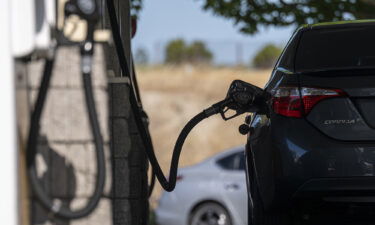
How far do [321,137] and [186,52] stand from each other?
203 feet

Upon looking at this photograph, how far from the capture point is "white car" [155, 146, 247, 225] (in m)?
15.6

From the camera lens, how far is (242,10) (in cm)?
1496

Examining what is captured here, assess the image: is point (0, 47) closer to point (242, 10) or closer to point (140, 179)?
point (140, 179)

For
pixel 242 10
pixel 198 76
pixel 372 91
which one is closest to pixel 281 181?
pixel 372 91

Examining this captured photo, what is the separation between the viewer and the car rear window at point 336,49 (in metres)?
6.54

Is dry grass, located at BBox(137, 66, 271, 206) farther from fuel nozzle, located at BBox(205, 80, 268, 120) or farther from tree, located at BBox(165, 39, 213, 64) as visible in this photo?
fuel nozzle, located at BBox(205, 80, 268, 120)

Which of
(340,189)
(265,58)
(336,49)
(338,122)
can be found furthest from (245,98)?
(265,58)

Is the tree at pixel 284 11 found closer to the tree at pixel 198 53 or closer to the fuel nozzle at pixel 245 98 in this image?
the fuel nozzle at pixel 245 98

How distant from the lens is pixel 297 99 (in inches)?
253

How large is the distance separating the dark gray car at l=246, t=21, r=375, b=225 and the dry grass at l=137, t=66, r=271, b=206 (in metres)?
32.7

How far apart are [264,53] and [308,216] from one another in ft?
195

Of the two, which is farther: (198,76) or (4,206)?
(198,76)

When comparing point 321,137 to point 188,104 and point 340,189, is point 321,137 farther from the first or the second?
point 188,104

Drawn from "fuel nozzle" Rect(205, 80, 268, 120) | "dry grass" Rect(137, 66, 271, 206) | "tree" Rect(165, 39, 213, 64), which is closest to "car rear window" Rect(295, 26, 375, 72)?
"fuel nozzle" Rect(205, 80, 268, 120)
